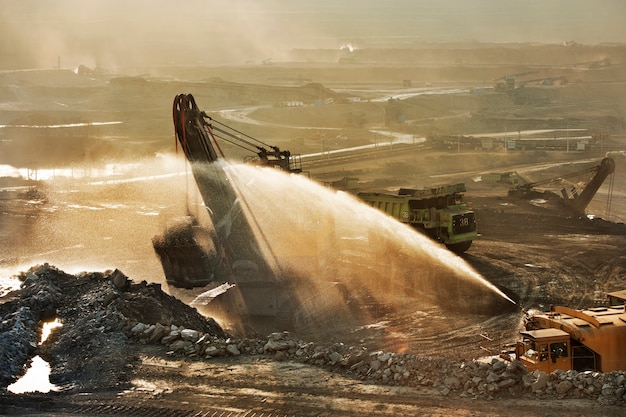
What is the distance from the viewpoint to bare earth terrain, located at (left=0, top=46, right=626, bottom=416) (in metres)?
15.3

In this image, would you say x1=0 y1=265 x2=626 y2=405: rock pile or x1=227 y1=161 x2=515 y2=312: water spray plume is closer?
x1=0 y1=265 x2=626 y2=405: rock pile

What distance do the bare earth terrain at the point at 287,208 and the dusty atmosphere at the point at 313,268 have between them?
0.08 meters

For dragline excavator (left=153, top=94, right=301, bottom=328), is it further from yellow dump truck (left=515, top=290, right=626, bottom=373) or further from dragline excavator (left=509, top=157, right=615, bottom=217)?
dragline excavator (left=509, top=157, right=615, bottom=217)

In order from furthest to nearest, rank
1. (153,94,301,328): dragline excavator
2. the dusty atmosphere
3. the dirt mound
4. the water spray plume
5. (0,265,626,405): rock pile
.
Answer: the water spray plume
(153,94,301,328): dragline excavator
the dirt mound
the dusty atmosphere
(0,265,626,405): rock pile

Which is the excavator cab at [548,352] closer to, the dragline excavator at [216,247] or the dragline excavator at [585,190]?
the dragline excavator at [216,247]

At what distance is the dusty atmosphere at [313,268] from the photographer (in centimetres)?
1517

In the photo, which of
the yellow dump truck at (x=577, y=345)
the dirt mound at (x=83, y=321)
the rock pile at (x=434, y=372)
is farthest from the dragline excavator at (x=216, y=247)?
the yellow dump truck at (x=577, y=345)

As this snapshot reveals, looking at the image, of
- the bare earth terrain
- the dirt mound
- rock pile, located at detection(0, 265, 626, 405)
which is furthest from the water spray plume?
rock pile, located at detection(0, 265, 626, 405)

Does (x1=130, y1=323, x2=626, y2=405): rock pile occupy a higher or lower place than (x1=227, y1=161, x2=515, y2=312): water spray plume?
lower

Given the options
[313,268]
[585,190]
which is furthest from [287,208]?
[585,190]

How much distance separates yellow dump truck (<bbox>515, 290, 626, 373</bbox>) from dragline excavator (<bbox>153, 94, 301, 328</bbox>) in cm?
1012

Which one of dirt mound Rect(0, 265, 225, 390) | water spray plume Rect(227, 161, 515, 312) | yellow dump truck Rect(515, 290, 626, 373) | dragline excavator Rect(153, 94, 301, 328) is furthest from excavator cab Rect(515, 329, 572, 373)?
dragline excavator Rect(153, 94, 301, 328)

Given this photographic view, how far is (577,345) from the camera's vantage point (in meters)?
16.3

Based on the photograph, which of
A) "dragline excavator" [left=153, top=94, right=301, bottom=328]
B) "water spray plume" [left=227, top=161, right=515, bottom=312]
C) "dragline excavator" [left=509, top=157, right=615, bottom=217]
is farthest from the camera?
"dragline excavator" [left=509, top=157, right=615, bottom=217]
